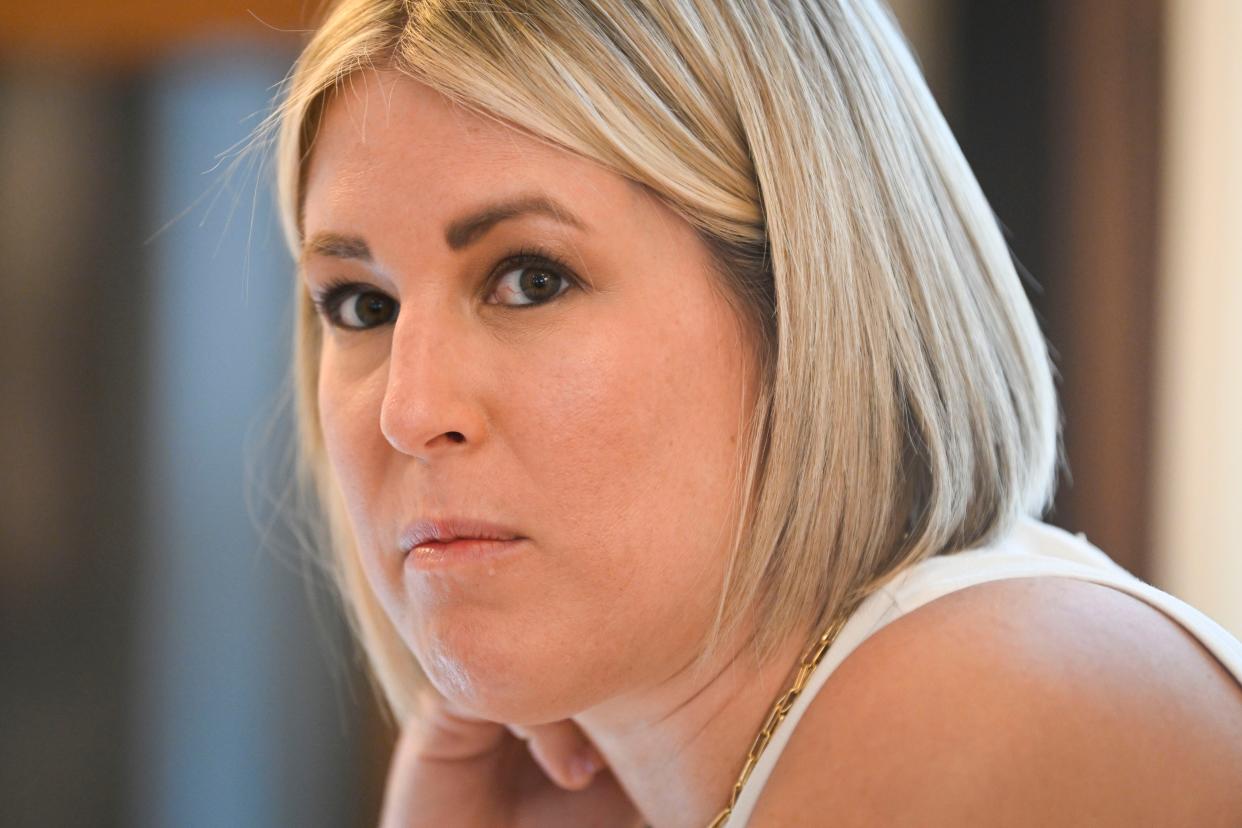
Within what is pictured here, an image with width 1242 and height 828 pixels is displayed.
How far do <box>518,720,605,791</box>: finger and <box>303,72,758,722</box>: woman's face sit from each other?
29 cm

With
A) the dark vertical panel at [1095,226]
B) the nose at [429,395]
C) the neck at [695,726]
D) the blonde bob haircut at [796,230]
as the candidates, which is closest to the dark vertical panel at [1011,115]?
the dark vertical panel at [1095,226]

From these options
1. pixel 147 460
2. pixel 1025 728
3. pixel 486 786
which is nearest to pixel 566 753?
pixel 486 786

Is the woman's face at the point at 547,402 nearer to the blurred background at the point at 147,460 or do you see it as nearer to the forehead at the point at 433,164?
the forehead at the point at 433,164

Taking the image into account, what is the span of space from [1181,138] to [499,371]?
1.41m

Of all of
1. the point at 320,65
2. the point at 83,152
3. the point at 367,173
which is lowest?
the point at 367,173

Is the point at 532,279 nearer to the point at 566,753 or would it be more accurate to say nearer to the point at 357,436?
the point at 357,436

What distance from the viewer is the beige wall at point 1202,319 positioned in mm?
1821

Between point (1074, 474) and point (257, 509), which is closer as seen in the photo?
point (1074, 474)

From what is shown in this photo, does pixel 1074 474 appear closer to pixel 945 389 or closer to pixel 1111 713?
pixel 945 389

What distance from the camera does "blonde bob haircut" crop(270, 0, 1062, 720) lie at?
94 centimetres

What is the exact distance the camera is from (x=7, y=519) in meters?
2.81

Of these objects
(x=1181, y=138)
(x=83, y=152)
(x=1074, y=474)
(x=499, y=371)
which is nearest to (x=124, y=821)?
(x=83, y=152)

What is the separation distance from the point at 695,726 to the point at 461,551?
279mm

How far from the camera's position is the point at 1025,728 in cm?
78
